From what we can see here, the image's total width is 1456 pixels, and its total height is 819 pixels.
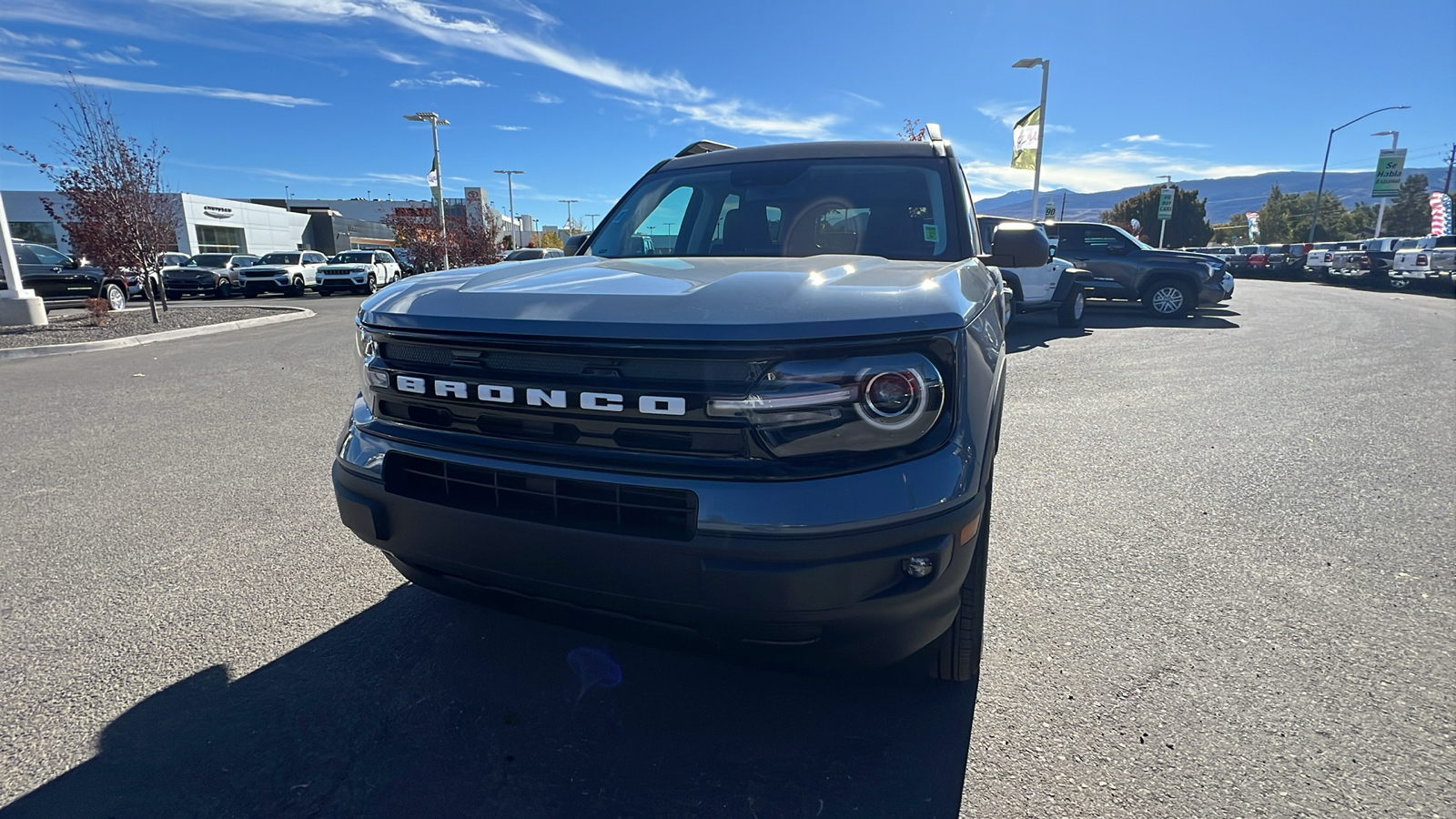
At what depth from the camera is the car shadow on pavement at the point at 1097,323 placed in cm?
1116

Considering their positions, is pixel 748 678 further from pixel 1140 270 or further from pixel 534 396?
pixel 1140 270

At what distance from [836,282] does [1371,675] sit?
2214mm

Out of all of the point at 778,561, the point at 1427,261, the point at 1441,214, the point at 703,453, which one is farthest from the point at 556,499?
the point at 1441,214

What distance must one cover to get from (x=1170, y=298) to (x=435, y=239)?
28.0 meters

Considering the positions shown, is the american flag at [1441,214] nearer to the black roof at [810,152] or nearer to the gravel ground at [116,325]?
the black roof at [810,152]

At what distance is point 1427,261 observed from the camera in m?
21.4

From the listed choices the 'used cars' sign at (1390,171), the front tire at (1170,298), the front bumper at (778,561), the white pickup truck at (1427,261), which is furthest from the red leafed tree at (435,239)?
the 'used cars' sign at (1390,171)

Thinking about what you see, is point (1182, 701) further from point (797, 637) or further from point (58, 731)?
point (58, 731)

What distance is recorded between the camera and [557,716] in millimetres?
2199

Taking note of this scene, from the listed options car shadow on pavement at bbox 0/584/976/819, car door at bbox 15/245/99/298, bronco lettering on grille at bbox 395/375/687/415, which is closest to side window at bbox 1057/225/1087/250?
car shadow on pavement at bbox 0/584/976/819

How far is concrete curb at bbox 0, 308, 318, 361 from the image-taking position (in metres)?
9.91

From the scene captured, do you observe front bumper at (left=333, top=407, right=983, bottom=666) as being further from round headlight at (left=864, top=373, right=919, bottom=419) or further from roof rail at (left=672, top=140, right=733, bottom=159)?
roof rail at (left=672, top=140, right=733, bottom=159)

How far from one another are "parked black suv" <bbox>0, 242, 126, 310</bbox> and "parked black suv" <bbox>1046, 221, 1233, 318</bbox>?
69.9 ft

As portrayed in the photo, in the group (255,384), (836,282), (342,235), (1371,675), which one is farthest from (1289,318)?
(342,235)
